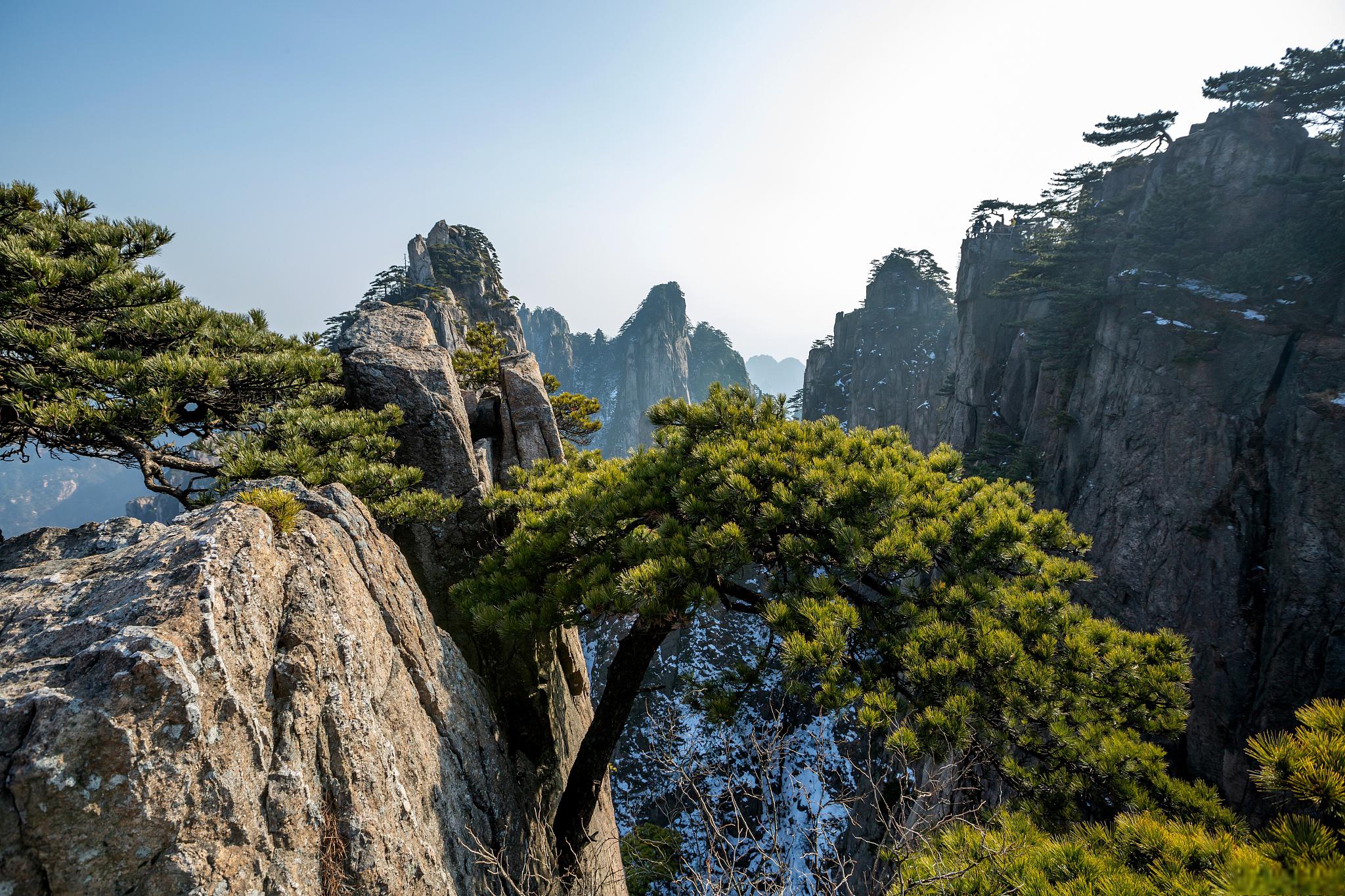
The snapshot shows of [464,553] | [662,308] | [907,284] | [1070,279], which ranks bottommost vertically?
[464,553]

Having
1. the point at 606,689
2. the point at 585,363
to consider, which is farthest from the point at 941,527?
the point at 585,363

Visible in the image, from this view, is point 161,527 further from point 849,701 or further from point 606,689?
point 849,701

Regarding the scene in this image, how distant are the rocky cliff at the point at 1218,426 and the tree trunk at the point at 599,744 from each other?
51.4 ft

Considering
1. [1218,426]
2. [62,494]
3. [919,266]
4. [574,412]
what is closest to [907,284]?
[919,266]

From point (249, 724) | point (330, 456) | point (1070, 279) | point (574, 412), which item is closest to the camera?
point (249, 724)

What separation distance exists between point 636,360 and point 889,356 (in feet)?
195

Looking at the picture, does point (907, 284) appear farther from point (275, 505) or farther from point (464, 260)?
point (275, 505)

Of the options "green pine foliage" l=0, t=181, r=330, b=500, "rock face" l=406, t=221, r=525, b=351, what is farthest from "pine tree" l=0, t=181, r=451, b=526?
"rock face" l=406, t=221, r=525, b=351

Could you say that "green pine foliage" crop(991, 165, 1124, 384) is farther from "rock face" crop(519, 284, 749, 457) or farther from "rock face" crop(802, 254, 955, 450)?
"rock face" crop(519, 284, 749, 457)

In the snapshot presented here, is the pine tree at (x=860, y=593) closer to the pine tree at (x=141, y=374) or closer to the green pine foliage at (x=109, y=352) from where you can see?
the pine tree at (x=141, y=374)

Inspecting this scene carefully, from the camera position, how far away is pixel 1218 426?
1588 centimetres

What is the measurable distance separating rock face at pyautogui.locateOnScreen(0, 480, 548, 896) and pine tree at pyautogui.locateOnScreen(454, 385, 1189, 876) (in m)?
1.47

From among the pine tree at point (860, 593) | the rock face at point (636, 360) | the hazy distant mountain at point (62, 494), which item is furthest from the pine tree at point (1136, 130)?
the hazy distant mountain at point (62, 494)

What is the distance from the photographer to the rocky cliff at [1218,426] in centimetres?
1309
